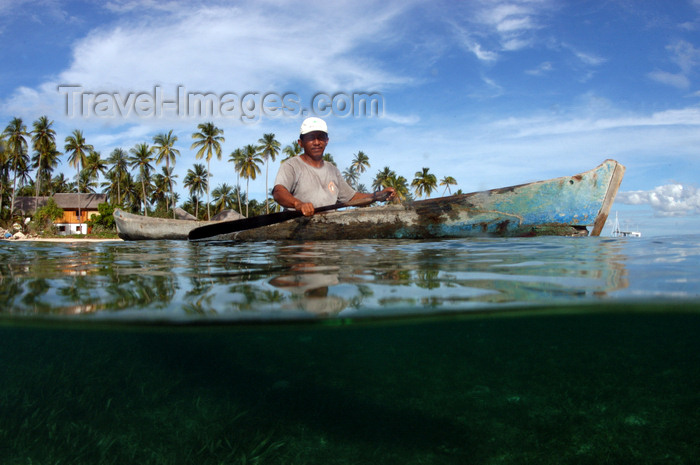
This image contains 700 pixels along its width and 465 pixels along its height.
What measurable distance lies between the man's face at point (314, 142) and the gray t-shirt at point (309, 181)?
0.23m

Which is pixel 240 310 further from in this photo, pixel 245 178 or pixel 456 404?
pixel 245 178

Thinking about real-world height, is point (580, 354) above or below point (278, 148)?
below

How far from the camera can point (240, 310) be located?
10.5 ft

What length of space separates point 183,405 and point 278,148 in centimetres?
4849

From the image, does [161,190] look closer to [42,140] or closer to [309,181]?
[42,140]

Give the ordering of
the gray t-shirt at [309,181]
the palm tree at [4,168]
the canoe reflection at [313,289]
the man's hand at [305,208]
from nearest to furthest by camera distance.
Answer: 1. the canoe reflection at [313,289]
2. the man's hand at [305,208]
3. the gray t-shirt at [309,181]
4. the palm tree at [4,168]

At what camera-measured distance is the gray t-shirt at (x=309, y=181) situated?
23.7ft

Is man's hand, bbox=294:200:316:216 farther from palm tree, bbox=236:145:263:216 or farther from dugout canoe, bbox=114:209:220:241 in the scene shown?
palm tree, bbox=236:145:263:216

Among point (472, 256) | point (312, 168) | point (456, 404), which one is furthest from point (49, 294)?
point (456, 404)

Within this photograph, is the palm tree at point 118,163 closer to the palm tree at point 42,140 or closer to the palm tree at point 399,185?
the palm tree at point 42,140

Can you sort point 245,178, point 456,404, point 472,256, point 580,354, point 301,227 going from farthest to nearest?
point 245,178
point 580,354
point 456,404
point 301,227
point 472,256

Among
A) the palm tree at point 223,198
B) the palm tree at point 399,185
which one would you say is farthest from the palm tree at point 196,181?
the palm tree at point 399,185

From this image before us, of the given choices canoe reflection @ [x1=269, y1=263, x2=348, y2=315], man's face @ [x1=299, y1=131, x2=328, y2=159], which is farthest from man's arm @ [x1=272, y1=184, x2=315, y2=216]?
canoe reflection @ [x1=269, y1=263, x2=348, y2=315]

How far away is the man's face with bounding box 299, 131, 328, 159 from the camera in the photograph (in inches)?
289
